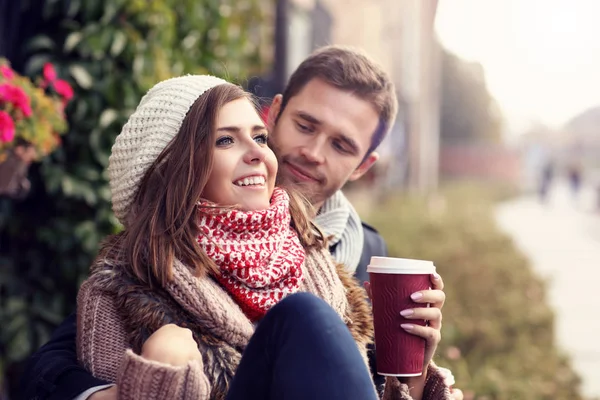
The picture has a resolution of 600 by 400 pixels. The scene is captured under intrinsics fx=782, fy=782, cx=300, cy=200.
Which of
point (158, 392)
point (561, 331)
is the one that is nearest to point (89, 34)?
point (158, 392)

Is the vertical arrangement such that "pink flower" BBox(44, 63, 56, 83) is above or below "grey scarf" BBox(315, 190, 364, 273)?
above

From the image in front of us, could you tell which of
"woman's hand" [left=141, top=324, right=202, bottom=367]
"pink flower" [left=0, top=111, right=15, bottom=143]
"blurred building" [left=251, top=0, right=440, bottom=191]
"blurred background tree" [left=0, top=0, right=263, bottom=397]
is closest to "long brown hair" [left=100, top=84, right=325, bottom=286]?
"woman's hand" [left=141, top=324, right=202, bottom=367]

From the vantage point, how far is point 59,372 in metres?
1.97

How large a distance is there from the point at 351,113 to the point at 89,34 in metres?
1.86

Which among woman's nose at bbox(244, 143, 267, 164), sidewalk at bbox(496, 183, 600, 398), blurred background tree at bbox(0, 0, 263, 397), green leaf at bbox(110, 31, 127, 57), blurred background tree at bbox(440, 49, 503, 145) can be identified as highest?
woman's nose at bbox(244, 143, 267, 164)

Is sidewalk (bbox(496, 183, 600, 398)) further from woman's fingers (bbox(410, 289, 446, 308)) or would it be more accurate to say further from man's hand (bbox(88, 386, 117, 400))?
man's hand (bbox(88, 386, 117, 400))

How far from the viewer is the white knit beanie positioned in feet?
6.75

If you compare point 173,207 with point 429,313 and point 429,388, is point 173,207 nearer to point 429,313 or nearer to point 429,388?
point 429,313

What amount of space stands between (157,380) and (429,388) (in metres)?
0.78

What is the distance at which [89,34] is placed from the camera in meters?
4.00

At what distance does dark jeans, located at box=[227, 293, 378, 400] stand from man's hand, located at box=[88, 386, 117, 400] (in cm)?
28

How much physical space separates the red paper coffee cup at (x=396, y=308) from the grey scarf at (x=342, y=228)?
0.67 m

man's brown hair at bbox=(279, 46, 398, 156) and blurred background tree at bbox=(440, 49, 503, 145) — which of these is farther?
blurred background tree at bbox=(440, 49, 503, 145)

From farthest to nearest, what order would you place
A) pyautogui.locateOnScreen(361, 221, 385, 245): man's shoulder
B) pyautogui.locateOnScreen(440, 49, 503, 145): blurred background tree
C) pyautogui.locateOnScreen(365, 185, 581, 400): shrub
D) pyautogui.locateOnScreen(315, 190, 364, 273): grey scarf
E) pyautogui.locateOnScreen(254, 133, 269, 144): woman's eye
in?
pyautogui.locateOnScreen(440, 49, 503, 145): blurred background tree
pyautogui.locateOnScreen(365, 185, 581, 400): shrub
pyautogui.locateOnScreen(361, 221, 385, 245): man's shoulder
pyautogui.locateOnScreen(315, 190, 364, 273): grey scarf
pyautogui.locateOnScreen(254, 133, 269, 144): woman's eye
